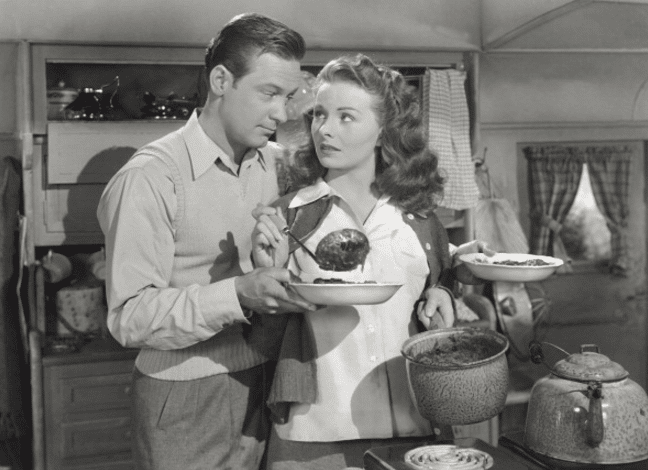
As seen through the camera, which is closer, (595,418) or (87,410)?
(595,418)

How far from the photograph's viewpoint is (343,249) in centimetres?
256

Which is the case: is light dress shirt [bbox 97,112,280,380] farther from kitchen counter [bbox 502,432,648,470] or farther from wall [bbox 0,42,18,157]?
wall [bbox 0,42,18,157]

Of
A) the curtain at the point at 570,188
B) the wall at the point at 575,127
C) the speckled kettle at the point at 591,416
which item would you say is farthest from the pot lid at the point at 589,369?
the curtain at the point at 570,188

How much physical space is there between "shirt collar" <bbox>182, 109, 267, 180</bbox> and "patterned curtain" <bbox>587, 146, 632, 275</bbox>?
13.4 feet

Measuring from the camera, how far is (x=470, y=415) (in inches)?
89.4

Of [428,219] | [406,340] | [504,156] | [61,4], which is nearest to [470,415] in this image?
[406,340]

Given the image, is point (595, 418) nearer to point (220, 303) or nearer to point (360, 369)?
point (360, 369)

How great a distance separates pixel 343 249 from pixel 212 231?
432mm

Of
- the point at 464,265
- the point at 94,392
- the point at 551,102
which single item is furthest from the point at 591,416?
the point at 551,102

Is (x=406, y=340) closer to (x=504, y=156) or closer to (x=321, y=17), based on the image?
(x=321, y=17)

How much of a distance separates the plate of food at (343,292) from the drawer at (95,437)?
2.61m

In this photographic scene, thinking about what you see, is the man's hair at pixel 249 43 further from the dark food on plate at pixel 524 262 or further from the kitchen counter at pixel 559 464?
the kitchen counter at pixel 559 464

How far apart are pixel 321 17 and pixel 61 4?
1444 millimetres

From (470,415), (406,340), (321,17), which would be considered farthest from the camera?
(321,17)
